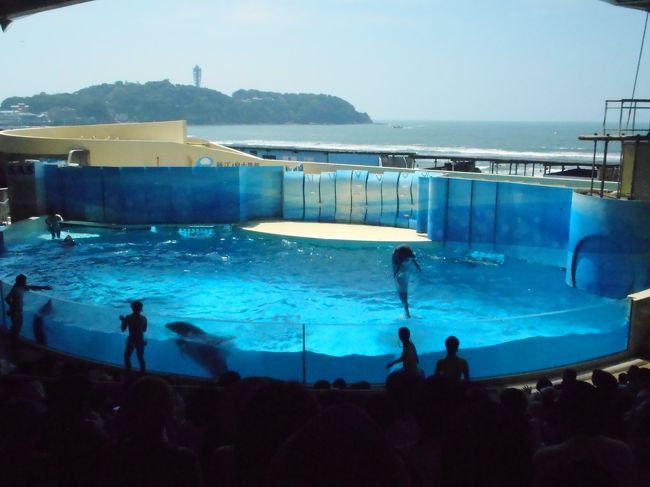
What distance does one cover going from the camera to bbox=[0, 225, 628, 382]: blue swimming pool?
6.21 metres

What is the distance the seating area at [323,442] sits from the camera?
54.8 inches

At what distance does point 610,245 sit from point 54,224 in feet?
43.5

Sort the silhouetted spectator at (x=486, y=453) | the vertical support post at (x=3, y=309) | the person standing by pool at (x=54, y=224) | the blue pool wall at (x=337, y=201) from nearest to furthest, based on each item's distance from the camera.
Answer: the silhouetted spectator at (x=486, y=453), the vertical support post at (x=3, y=309), the blue pool wall at (x=337, y=201), the person standing by pool at (x=54, y=224)

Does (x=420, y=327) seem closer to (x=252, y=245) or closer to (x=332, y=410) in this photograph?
(x=332, y=410)

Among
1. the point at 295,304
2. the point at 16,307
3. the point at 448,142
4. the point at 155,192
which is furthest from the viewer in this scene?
the point at 448,142

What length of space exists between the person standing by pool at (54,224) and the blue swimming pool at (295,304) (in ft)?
2.02

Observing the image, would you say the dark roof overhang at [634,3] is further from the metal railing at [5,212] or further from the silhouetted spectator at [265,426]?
the metal railing at [5,212]

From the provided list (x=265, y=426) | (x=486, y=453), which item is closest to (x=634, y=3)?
(x=486, y=453)

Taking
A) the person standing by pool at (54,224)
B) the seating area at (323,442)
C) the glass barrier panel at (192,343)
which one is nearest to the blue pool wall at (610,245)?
the glass barrier panel at (192,343)

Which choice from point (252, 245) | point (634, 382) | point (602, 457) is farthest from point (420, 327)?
point (252, 245)

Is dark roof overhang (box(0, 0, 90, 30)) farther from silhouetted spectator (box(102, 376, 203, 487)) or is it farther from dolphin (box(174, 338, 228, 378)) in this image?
silhouetted spectator (box(102, 376, 203, 487))

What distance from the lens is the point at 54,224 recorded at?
54.7 feet

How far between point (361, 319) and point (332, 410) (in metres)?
9.31

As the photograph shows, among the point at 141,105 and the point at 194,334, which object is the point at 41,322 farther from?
the point at 141,105
